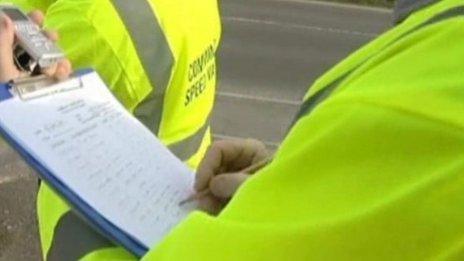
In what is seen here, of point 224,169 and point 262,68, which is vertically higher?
point 224,169

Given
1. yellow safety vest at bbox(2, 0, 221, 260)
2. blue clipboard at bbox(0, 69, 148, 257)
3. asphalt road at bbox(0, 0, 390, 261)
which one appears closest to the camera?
blue clipboard at bbox(0, 69, 148, 257)

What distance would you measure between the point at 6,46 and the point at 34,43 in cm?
4

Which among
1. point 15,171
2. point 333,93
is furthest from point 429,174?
point 15,171

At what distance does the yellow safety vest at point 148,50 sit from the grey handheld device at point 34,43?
1.09ft

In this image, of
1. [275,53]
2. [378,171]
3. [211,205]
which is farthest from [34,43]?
[275,53]

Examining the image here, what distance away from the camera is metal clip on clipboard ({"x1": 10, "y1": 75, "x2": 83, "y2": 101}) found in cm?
174

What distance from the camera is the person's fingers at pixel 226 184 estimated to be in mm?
1600

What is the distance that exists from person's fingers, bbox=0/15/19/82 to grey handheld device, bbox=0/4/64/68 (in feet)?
0.05

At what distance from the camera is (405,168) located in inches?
41.8

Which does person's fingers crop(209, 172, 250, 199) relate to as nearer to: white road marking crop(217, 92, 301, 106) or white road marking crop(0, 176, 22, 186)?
white road marking crop(0, 176, 22, 186)

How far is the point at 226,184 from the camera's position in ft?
5.28

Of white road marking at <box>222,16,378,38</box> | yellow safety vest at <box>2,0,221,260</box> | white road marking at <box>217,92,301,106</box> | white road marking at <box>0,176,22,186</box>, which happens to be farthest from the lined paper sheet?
white road marking at <box>222,16,378,38</box>

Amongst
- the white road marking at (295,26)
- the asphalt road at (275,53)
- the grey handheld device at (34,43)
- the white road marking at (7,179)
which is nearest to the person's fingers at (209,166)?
the grey handheld device at (34,43)

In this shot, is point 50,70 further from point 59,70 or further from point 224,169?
point 224,169
